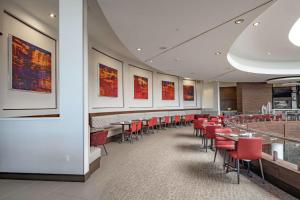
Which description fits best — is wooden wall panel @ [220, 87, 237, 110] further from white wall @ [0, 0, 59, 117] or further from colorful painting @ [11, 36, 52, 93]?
colorful painting @ [11, 36, 52, 93]

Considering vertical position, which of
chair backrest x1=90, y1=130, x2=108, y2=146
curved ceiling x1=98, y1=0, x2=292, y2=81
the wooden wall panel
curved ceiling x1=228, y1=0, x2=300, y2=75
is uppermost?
curved ceiling x1=228, y1=0, x2=300, y2=75

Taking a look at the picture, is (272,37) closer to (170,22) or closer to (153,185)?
(170,22)

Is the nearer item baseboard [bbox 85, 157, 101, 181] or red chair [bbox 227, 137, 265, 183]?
red chair [bbox 227, 137, 265, 183]

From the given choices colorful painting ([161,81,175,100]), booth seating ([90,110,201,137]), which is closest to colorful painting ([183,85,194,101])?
colorful painting ([161,81,175,100])

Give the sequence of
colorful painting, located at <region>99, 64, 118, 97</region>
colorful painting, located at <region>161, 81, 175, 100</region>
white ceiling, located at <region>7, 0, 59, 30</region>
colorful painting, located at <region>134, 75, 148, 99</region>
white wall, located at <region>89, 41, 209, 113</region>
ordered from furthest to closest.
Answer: colorful painting, located at <region>161, 81, 175, 100</region>
colorful painting, located at <region>134, 75, 148, 99</region>
colorful painting, located at <region>99, 64, 118, 97</region>
white wall, located at <region>89, 41, 209, 113</region>
white ceiling, located at <region>7, 0, 59, 30</region>

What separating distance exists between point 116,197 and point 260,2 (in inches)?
149

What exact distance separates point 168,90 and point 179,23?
8.82m

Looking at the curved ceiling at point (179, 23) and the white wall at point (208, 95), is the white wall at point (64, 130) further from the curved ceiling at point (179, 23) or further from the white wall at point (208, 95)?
the white wall at point (208, 95)

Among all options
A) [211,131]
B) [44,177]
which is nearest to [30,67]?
[44,177]

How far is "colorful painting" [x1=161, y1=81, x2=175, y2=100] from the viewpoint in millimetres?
12602

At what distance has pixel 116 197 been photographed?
9.54ft

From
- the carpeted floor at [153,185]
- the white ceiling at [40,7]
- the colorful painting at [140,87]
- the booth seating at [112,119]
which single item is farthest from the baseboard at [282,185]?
the colorful painting at [140,87]

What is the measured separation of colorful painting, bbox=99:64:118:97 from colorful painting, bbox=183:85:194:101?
7.08m

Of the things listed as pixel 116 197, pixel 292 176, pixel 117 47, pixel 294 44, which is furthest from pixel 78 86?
pixel 294 44
